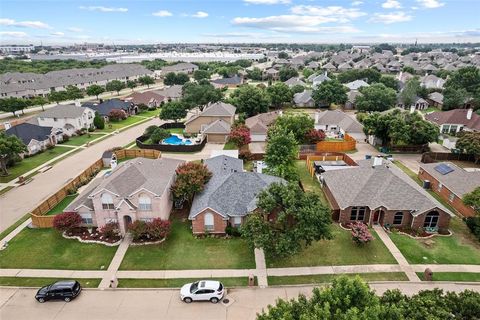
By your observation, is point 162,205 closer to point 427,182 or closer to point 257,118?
point 427,182

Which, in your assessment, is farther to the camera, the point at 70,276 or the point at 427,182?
the point at 427,182

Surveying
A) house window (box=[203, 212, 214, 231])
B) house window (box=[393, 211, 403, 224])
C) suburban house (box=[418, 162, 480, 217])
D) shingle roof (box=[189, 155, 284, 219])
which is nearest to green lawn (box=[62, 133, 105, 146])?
shingle roof (box=[189, 155, 284, 219])

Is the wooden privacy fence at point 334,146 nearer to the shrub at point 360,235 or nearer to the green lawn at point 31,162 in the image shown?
the shrub at point 360,235

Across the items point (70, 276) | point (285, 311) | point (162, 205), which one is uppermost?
point (285, 311)

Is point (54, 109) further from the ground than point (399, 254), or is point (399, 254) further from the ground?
point (54, 109)

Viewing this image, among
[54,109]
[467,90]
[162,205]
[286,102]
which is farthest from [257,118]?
[467,90]

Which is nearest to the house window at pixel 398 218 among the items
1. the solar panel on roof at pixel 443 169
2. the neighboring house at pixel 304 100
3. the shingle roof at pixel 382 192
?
the shingle roof at pixel 382 192

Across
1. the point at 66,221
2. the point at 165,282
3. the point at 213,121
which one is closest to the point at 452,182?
the point at 165,282
